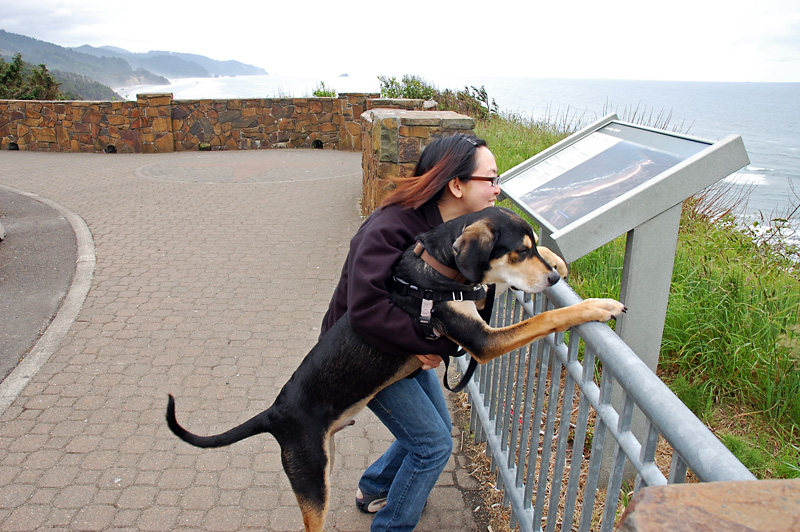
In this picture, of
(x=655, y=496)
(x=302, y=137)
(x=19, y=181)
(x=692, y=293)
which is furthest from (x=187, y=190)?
(x=655, y=496)

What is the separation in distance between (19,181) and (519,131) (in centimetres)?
1117

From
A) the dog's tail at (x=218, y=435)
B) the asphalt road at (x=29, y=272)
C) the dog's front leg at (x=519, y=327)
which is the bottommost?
the asphalt road at (x=29, y=272)

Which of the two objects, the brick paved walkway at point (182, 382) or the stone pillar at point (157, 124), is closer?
the brick paved walkway at point (182, 382)

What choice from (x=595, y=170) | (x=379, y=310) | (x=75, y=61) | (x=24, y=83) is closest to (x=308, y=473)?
(x=379, y=310)

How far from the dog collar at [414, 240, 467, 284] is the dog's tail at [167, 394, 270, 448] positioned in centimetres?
100

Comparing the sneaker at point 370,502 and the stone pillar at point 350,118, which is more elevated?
the stone pillar at point 350,118

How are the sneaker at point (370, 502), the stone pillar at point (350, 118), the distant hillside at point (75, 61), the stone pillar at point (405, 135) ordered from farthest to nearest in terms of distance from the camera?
the distant hillside at point (75, 61)
the stone pillar at point (350, 118)
the stone pillar at point (405, 135)
the sneaker at point (370, 502)

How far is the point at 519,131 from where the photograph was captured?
38.5 ft

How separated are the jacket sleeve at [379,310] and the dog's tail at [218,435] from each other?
0.61 metres

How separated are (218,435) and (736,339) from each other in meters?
3.30

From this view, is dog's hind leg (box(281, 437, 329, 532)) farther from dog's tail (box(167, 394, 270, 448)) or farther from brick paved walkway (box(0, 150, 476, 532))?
brick paved walkway (box(0, 150, 476, 532))

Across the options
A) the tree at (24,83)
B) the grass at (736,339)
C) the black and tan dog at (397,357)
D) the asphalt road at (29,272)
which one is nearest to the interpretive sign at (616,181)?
the black and tan dog at (397,357)

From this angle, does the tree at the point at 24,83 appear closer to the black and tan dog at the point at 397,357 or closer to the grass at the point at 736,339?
the grass at the point at 736,339

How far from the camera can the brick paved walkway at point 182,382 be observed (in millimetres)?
3246
